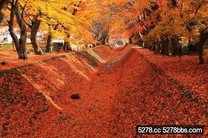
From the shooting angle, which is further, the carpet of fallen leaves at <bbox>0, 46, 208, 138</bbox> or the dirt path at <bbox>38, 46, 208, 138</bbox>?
the carpet of fallen leaves at <bbox>0, 46, 208, 138</bbox>

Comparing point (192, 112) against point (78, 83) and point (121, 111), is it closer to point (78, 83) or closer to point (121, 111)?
point (121, 111)

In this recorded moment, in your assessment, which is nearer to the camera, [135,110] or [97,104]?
[135,110]

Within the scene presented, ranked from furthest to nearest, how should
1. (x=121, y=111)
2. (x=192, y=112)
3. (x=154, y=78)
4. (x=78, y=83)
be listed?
1. (x=78, y=83)
2. (x=154, y=78)
3. (x=121, y=111)
4. (x=192, y=112)

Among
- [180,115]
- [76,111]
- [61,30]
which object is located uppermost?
[61,30]

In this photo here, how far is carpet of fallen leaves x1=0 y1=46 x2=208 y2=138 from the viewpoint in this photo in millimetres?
12913

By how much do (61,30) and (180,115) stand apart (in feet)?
104

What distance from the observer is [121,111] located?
55.0 feet

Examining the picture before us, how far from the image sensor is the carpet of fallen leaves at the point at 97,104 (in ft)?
42.4

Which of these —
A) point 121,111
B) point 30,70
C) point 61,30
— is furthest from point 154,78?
point 61,30

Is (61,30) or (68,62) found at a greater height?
(61,30)

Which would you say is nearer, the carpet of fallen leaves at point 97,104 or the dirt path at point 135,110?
the dirt path at point 135,110

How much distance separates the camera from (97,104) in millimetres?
19281

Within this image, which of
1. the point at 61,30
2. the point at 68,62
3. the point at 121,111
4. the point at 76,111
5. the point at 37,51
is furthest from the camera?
the point at 61,30

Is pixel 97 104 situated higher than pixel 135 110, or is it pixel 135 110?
pixel 135 110
